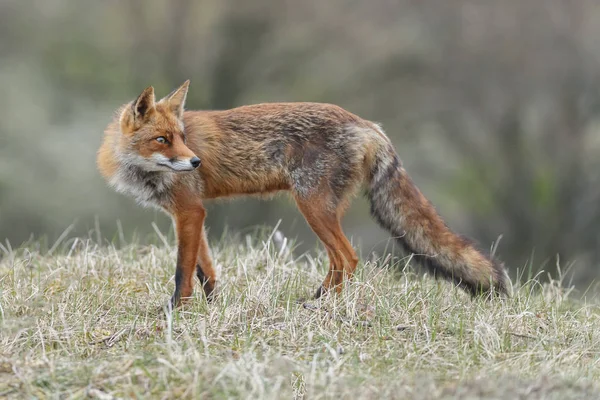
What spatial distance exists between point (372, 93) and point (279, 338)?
11.3 m

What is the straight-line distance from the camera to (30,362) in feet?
14.6

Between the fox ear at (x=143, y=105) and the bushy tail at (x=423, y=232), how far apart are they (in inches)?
70.6

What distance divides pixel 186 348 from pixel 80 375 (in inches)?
26.6

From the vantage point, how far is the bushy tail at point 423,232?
5.86 meters

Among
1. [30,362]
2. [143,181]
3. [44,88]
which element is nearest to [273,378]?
[30,362]

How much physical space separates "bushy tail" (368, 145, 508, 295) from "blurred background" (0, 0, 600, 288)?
7.94m

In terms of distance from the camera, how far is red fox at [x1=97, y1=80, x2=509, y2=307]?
5.98m

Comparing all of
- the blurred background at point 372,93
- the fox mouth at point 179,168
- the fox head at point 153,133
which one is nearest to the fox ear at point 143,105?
the fox head at point 153,133

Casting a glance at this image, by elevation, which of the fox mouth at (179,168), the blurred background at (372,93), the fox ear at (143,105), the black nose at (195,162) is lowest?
the blurred background at (372,93)

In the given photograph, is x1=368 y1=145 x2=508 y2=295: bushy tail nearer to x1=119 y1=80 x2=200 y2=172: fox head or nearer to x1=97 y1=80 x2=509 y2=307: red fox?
x1=97 y1=80 x2=509 y2=307: red fox

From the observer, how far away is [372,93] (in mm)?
15859

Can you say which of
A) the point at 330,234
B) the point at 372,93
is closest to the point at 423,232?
the point at 330,234

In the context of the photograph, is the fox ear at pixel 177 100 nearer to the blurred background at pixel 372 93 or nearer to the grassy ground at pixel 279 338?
the grassy ground at pixel 279 338

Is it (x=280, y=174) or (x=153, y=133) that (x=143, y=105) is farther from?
(x=280, y=174)
